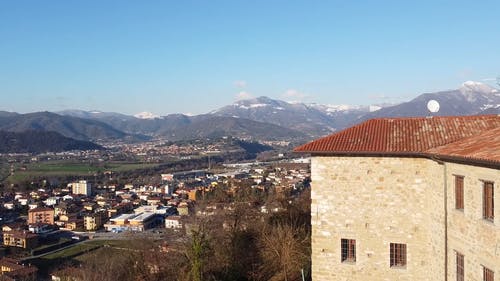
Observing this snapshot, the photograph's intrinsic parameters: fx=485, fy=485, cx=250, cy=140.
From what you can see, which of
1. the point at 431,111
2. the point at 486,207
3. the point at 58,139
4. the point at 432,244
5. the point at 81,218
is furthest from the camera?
Result: the point at 58,139

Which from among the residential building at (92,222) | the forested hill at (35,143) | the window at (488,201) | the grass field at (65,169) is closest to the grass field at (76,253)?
the residential building at (92,222)

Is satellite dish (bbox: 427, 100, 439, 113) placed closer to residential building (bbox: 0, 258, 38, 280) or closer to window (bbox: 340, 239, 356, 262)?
window (bbox: 340, 239, 356, 262)

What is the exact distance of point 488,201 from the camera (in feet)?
34.2

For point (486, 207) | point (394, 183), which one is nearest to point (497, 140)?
point (486, 207)

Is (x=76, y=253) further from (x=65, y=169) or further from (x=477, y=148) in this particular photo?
(x=65, y=169)

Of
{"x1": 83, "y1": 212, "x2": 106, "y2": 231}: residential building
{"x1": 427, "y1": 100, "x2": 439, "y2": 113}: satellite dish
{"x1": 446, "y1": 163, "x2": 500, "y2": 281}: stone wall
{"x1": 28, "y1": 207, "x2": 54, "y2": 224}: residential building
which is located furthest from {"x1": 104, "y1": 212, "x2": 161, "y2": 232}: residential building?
{"x1": 446, "y1": 163, "x2": 500, "y2": 281}: stone wall

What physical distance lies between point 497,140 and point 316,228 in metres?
5.83

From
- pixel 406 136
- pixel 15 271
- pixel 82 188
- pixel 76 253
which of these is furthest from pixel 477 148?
pixel 82 188

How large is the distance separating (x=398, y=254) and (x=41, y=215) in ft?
227

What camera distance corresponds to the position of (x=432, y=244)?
13.3 meters

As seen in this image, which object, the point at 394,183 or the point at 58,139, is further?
the point at 58,139

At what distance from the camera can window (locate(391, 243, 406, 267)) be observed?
1387 cm

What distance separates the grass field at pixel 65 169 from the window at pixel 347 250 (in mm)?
103106

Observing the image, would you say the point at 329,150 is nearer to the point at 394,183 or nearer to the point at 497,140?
the point at 394,183
